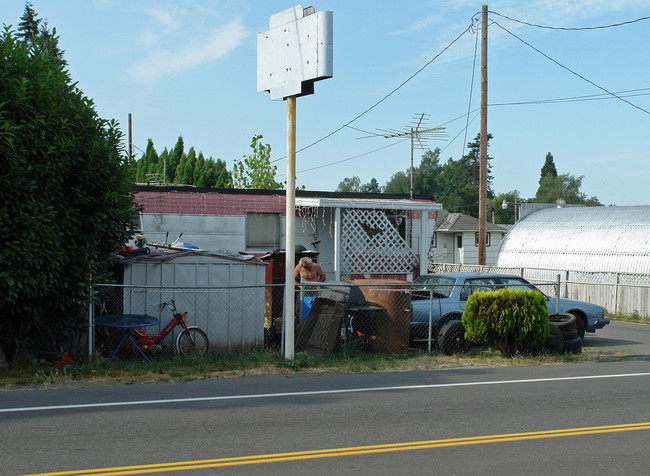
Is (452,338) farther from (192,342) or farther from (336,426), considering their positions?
(336,426)

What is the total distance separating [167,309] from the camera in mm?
12273

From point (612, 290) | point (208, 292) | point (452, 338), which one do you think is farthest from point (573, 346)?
point (612, 290)

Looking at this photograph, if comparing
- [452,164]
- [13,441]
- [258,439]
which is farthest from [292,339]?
[452,164]

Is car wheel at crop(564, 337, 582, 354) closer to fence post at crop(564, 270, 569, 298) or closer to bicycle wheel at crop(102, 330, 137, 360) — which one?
bicycle wheel at crop(102, 330, 137, 360)

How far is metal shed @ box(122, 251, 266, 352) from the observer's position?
480 inches

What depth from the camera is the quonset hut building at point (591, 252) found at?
22109mm

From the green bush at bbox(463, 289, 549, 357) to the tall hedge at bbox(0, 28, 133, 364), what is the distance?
6082 millimetres

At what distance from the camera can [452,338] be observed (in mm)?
13008

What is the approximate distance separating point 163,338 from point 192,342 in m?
0.49

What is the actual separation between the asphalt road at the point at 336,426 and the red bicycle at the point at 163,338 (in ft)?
5.86

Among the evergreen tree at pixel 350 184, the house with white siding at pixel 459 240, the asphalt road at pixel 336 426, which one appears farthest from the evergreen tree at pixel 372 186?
the asphalt road at pixel 336 426

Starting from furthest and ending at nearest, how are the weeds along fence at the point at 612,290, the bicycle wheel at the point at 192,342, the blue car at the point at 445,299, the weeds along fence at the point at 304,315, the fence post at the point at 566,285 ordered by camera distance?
the fence post at the point at 566,285 → the weeds along fence at the point at 612,290 → the blue car at the point at 445,299 → the weeds along fence at the point at 304,315 → the bicycle wheel at the point at 192,342

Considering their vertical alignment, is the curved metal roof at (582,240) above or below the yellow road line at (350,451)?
above

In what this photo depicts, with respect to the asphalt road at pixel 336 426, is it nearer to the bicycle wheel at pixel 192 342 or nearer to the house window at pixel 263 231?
the bicycle wheel at pixel 192 342
